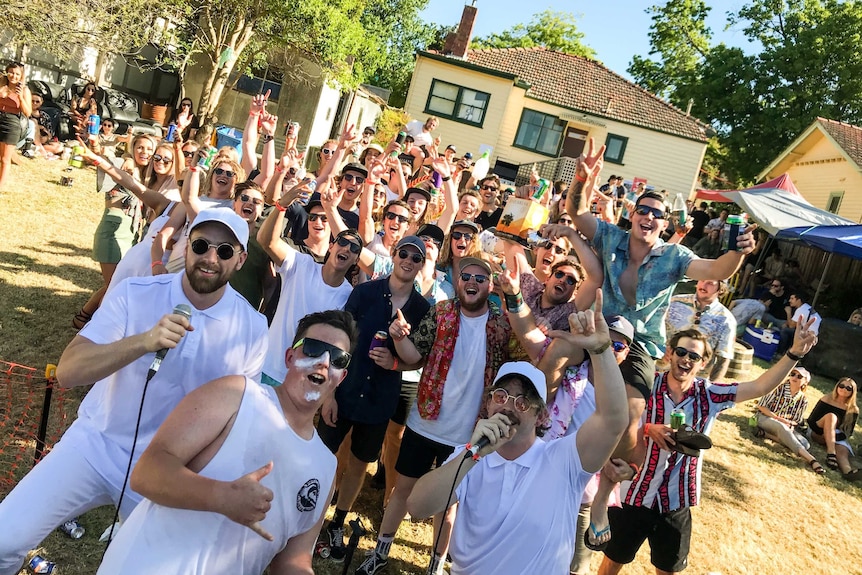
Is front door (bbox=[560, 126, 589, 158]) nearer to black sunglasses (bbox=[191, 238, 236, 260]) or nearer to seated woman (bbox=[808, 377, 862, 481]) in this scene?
seated woman (bbox=[808, 377, 862, 481])

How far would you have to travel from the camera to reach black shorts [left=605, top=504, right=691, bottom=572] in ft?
12.5

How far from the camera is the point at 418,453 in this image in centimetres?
395

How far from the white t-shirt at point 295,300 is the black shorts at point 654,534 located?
2.28 meters

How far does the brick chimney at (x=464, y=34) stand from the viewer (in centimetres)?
2698

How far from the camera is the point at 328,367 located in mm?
2500

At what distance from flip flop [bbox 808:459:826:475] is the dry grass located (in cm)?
8

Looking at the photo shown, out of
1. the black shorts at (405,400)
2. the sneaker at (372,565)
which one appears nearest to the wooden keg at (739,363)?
the black shorts at (405,400)

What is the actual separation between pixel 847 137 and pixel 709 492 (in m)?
20.3

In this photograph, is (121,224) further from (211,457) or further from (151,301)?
(211,457)

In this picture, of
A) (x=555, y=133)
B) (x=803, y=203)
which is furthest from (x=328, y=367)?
(x=555, y=133)

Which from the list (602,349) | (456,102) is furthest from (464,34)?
(602,349)

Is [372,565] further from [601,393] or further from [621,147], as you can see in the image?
[621,147]

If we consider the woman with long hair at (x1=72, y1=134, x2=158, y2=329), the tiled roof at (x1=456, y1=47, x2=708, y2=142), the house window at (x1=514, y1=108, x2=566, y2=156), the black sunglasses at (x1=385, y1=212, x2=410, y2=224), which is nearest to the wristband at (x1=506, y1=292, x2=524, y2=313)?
the black sunglasses at (x1=385, y1=212, x2=410, y2=224)

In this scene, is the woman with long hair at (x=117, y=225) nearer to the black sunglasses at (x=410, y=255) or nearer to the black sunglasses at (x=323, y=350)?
the black sunglasses at (x=410, y=255)
